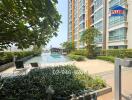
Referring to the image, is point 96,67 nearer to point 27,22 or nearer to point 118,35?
point 27,22

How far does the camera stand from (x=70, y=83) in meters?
10.7

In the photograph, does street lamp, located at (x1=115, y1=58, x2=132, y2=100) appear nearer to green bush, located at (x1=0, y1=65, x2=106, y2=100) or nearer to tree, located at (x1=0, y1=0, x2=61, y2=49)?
tree, located at (x1=0, y1=0, x2=61, y2=49)

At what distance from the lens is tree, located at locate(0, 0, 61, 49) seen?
6516mm

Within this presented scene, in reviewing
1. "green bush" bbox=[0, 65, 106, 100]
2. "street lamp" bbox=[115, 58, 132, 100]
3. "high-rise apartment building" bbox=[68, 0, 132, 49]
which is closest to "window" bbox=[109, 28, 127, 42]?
"high-rise apartment building" bbox=[68, 0, 132, 49]

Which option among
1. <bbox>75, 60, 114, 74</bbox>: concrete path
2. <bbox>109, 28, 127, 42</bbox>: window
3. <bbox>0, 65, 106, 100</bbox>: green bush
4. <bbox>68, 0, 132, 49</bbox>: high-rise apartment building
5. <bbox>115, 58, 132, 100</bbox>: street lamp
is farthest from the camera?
<bbox>109, 28, 127, 42</bbox>: window

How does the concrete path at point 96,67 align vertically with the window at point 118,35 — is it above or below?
below

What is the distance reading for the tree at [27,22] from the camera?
6516mm

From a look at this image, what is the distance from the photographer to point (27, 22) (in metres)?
7.70

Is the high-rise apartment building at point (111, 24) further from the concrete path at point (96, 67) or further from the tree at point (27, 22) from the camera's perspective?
the tree at point (27, 22)

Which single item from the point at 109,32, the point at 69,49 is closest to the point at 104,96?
the point at 109,32

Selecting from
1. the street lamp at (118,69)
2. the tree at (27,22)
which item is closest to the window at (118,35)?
the tree at (27,22)

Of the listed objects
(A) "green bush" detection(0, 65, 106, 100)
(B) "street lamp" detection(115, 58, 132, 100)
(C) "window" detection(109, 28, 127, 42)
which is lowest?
(A) "green bush" detection(0, 65, 106, 100)

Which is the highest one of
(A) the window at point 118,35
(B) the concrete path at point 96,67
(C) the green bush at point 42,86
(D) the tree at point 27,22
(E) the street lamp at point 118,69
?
(A) the window at point 118,35

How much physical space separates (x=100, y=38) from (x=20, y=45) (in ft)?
155
